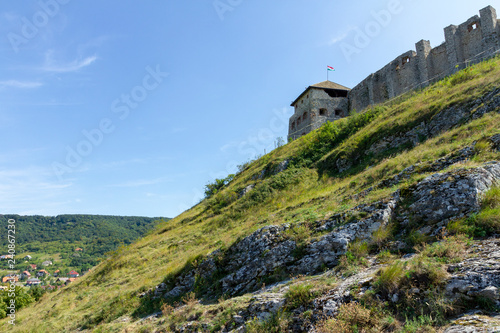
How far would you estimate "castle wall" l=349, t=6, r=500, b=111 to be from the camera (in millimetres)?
27288

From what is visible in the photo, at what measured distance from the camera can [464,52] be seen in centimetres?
2961

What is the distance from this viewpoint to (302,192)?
19.6m

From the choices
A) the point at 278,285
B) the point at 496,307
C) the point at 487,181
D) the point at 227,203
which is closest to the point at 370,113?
the point at 227,203

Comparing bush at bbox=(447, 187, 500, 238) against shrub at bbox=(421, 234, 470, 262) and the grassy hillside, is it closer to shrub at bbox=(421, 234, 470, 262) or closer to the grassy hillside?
shrub at bbox=(421, 234, 470, 262)

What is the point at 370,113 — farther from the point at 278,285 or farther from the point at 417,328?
the point at 417,328

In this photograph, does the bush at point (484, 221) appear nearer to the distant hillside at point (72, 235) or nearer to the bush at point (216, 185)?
the bush at point (216, 185)

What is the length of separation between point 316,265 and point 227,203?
1831 centimetres

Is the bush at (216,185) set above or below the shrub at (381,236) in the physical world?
above

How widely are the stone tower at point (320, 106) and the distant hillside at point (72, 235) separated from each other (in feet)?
259

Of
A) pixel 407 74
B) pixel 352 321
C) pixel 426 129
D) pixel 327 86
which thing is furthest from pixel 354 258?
pixel 327 86

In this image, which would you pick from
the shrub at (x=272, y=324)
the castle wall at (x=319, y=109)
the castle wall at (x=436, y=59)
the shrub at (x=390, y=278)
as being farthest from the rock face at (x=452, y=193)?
the castle wall at (x=319, y=109)

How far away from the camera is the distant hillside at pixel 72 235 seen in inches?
4909

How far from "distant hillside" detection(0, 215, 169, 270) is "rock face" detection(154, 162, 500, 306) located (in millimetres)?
100618

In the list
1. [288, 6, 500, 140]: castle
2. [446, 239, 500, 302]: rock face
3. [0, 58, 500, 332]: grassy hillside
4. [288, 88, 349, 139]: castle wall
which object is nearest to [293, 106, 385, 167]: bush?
[0, 58, 500, 332]: grassy hillside
